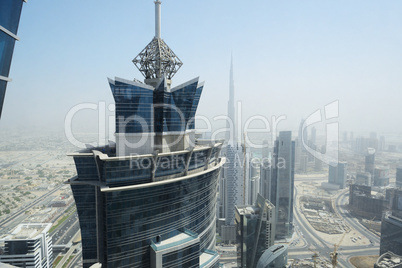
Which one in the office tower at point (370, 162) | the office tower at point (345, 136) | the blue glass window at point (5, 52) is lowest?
the office tower at point (370, 162)

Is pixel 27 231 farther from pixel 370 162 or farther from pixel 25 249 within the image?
pixel 370 162

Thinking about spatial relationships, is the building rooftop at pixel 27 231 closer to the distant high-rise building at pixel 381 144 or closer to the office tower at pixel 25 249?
the office tower at pixel 25 249

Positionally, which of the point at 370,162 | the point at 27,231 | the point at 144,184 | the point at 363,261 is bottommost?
the point at 363,261

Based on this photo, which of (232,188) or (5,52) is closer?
(5,52)

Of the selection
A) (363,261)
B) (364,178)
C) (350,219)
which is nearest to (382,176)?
(364,178)

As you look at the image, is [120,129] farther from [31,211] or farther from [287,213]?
[287,213]

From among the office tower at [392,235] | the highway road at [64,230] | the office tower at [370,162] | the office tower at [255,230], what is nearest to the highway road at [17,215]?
the highway road at [64,230]

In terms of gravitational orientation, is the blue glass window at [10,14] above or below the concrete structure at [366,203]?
above

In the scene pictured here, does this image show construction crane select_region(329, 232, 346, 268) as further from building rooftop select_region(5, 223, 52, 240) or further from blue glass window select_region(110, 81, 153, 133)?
building rooftop select_region(5, 223, 52, 240)
